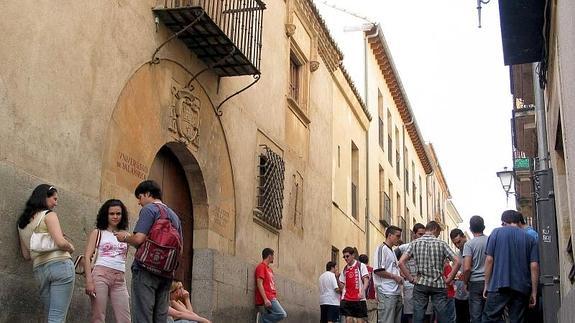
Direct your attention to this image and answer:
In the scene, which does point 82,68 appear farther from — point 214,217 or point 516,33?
point 516,33

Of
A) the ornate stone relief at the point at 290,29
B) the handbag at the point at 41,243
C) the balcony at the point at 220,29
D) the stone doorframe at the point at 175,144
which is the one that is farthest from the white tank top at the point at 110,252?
the ornate stone relief at the point at 290,29

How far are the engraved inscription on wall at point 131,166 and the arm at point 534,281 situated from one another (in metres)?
4.80

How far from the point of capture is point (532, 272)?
8.55 m

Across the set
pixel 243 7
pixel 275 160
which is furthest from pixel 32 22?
pixel 275 160

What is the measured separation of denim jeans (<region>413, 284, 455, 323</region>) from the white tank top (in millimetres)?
4261

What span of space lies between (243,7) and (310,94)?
552 cm

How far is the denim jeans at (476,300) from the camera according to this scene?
10055 millimetres

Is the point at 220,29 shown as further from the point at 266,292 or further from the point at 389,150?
the point at 389,150

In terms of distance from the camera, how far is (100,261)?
7.55 metres

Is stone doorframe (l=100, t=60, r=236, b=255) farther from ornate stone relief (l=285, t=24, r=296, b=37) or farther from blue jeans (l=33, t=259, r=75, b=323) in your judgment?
ornate stone relief (l=285, t=24, r=296, b=37)

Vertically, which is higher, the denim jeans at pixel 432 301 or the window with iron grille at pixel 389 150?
the window with iron grille at pixel 389 150

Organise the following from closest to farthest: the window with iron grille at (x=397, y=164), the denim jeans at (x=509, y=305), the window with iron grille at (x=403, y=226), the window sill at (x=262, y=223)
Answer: the denim jeans at (x=509, y=305)
the window sill at (x=262, y=223)
the window with iron grille at (x=403, y=226)
the window with iron grille at (x=397, y=164)

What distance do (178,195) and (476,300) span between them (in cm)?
451

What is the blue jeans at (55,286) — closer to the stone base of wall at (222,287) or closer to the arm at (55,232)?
the arm at (55,232)
